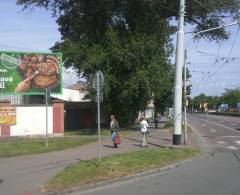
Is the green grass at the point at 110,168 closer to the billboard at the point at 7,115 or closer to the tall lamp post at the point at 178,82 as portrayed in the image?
the tall lamp post at the point at 178,82

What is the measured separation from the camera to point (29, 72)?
37.4 metres

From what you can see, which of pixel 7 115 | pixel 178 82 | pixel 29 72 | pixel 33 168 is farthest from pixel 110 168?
pixel 29 72

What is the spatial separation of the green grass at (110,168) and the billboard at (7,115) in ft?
47.8

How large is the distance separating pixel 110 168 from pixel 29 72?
20.8m

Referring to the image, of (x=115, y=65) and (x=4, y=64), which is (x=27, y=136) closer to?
(x=4, y=64)

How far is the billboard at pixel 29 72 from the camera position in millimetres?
36656

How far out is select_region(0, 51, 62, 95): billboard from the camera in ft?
120

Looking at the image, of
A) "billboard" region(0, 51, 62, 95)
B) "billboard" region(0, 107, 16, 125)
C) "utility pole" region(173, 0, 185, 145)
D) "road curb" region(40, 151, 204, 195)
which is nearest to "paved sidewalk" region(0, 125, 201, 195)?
"road curb" region(40, 151, 204, 195)

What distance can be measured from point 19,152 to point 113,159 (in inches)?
238

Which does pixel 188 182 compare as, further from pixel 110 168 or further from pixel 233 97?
pixel 233 97

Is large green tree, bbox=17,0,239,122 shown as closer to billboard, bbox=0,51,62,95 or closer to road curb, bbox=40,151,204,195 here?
billboard, bbox=0,51,62,95

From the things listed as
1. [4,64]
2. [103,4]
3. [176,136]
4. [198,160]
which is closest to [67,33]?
[103,4]

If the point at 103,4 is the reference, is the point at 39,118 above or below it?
below

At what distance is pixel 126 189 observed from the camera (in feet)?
47.5
